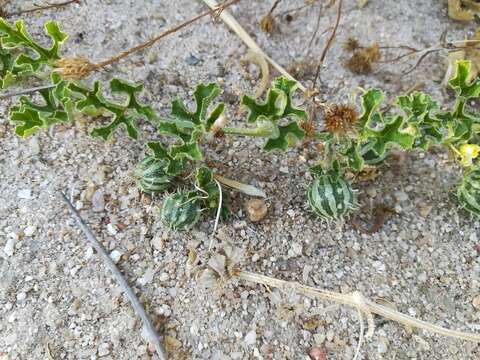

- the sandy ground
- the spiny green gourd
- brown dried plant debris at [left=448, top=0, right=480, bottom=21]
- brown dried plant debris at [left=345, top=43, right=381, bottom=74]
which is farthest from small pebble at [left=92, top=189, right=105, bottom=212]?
brown dried plant debris at [left=448, top=0, right=480, bottom=21]

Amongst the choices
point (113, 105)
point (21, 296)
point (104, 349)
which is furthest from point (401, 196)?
point (21, 296)

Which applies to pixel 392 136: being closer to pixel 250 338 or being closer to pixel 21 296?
pixel 250 338

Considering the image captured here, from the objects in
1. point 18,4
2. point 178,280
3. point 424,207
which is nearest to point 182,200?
point 178,280

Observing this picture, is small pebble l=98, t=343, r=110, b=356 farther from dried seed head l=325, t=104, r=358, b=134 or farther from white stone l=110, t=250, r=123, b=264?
dried seed head l=325, t=104, r=358, b=134

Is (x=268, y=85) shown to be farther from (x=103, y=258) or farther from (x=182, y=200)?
(x=103, y=258)

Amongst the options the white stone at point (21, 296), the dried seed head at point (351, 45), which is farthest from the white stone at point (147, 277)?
the dried seed head at point (351, 45)
